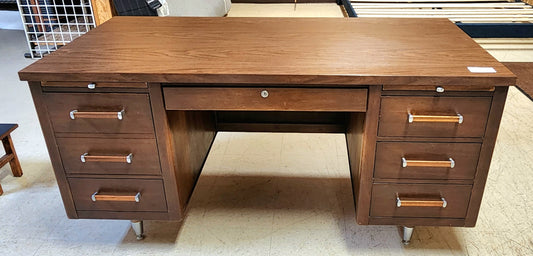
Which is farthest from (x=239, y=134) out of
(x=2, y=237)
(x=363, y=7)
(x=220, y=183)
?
(x=363, y=7)

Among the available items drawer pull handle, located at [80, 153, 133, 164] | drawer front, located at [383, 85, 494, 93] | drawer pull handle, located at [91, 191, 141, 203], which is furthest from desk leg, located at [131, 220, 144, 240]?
drawer front, located at [383, 85, 494, 93]

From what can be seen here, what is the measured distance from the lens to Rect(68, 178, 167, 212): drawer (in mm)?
1369

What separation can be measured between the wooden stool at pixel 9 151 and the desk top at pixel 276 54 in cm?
→ 67

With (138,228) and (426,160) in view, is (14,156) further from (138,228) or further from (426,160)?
(426,160)

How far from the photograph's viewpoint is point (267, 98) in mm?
1209

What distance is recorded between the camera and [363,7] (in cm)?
377

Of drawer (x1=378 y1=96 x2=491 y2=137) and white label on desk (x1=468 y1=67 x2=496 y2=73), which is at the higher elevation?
white label on desk (x1=468 y1=67 x2=496 y2=73)

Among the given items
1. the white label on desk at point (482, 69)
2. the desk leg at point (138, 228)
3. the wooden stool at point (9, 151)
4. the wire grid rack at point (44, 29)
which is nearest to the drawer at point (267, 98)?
the white label on desk at point (482, 69)

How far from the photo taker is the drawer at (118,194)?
4.49 ft

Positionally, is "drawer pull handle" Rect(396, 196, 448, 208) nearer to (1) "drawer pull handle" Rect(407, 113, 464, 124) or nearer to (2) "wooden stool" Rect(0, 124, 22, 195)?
(1) "drawer pull handle" Rect(407, 113, 464, 124)

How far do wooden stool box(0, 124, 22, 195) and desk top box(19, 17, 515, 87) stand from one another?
668mm

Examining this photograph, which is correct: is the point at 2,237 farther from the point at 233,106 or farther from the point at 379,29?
the point at 379,29

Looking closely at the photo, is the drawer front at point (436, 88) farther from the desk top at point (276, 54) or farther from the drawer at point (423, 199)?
the drawer at point (423, 199)

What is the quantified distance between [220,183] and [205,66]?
82 centimetres
